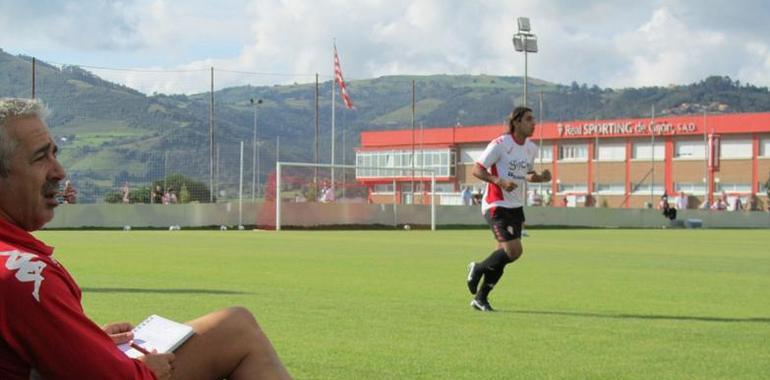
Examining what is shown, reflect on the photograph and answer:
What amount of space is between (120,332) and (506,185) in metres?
7.89

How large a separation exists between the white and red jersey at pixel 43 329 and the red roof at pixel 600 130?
7879cm

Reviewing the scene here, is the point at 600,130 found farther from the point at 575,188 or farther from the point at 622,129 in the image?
the point at 575,188

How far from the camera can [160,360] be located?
142 inches

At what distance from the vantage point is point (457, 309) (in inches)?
432

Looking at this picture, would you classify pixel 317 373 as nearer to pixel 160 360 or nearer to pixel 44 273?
pixel 160 360

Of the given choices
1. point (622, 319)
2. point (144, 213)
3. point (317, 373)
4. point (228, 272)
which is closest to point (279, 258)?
point (228, 272)

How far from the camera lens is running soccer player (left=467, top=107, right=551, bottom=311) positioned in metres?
11.6

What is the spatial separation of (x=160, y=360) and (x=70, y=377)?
55 centimetres

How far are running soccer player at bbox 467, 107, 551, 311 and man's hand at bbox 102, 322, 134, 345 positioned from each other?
25.2ft

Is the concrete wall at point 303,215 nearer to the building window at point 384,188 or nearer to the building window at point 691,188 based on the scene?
the building window at point 384,188

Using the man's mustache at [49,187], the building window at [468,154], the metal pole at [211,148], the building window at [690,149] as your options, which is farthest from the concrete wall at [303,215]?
the building window at [468,154]

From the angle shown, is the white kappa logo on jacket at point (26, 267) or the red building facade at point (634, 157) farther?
the red building facade at point (634, 157)

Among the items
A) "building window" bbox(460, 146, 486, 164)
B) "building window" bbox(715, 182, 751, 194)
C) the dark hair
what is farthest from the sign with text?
the dark hair

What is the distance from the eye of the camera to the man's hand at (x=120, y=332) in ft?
12.3
